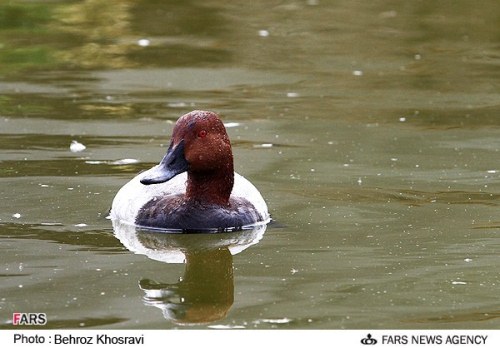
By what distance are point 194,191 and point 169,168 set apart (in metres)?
0.33

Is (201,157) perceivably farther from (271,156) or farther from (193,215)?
(271,156)

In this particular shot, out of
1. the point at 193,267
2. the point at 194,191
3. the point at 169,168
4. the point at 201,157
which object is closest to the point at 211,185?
the point at 194,191

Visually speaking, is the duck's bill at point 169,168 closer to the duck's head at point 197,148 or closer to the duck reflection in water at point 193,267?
the duck's head at point 197,148

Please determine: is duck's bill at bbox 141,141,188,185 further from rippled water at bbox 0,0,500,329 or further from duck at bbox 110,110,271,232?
rippled water at bbox 0,0,500,329

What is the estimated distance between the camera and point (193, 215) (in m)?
10.4

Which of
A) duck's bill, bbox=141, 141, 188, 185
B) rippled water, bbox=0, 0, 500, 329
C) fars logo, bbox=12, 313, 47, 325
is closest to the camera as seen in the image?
fars logo, bbox=12, 313, 47, 325

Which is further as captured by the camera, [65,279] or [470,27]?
[470,27]

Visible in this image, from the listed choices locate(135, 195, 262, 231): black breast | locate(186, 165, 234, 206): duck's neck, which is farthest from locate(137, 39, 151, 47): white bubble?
locate(186, 165, 234, 206): duck's neck

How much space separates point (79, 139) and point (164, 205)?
116 inches

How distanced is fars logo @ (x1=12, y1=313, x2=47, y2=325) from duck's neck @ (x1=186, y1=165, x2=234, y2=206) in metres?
2.42

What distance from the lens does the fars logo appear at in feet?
26.4

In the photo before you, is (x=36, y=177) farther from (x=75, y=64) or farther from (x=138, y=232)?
(x=75, y=64)

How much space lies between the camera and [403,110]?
48.4 feet
